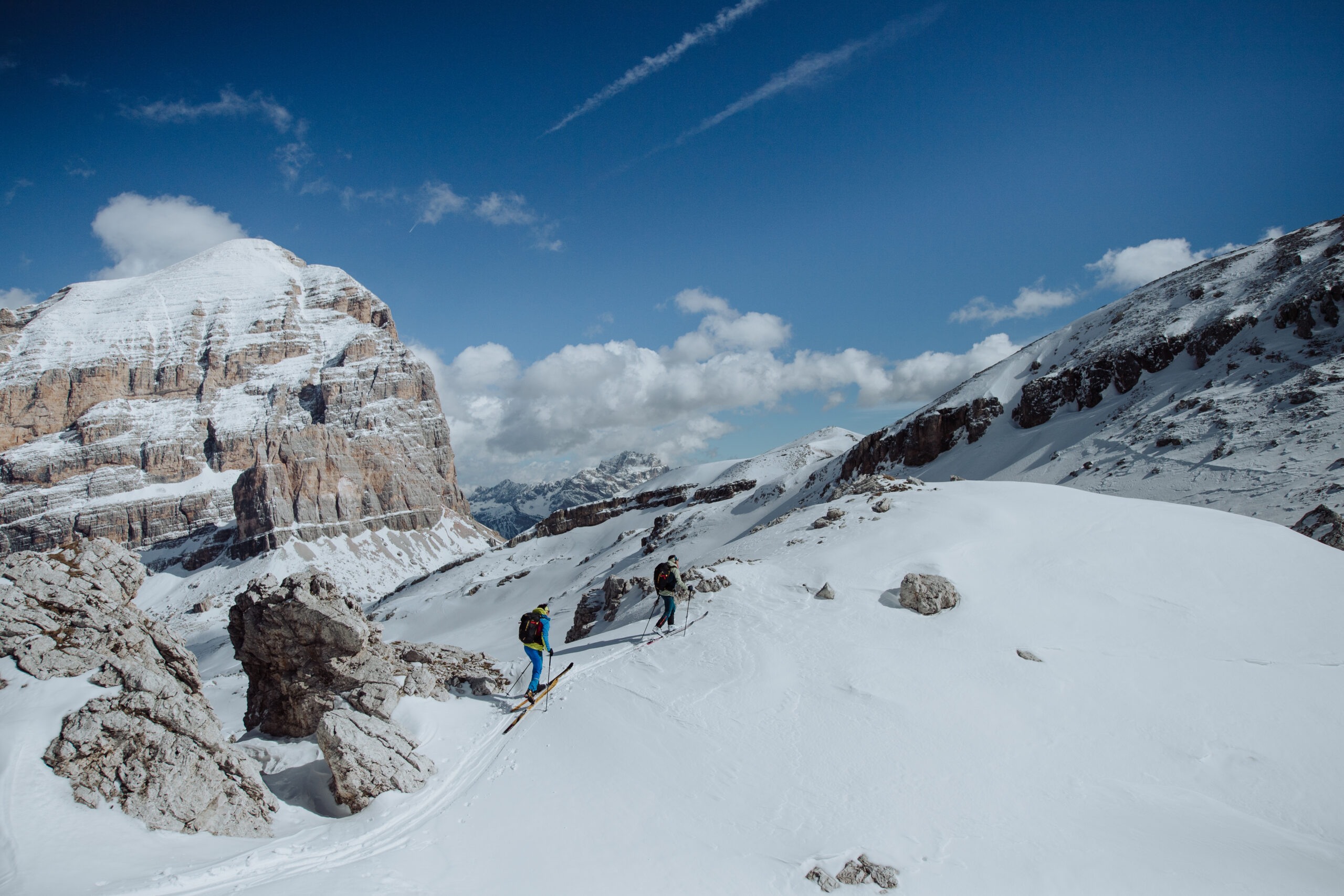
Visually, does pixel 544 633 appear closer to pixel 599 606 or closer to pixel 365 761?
pixel 365 761

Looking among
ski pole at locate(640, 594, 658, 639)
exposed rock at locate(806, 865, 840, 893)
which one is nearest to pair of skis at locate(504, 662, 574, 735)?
ski pole at locate(640, 594, 658, 639)

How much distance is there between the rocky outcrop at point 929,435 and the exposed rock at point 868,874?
5380 cm

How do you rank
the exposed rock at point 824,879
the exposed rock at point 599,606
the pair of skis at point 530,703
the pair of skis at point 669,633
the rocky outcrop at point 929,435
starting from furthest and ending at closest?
the rocky outcrop at point 929,435 < the exposed rock at point 599,606 < the pair of skis at point 669,633 < the pair of skis at point 530,703 < the exposed rock at point 824,879

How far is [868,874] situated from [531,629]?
6588 mm

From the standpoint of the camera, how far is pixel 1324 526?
19.5 metres

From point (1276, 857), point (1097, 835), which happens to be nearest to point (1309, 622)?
point (1276, 857)

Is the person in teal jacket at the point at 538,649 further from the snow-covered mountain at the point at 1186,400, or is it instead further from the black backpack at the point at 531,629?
the snow-covered mountain at the point at 1186,400

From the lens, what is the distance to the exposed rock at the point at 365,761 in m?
7.52

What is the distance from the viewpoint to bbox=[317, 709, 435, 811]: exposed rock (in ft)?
24.7

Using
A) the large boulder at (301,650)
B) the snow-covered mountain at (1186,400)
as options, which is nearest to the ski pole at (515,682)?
the large boulder at (301,650)

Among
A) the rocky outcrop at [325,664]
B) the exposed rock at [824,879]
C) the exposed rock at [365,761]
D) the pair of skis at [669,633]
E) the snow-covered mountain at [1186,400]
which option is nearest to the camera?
the exposed rock at [824,879]

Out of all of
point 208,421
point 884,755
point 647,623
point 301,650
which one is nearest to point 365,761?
point 301,650

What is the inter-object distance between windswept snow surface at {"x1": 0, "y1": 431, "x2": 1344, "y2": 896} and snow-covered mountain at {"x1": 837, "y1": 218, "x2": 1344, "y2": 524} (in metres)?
18.5

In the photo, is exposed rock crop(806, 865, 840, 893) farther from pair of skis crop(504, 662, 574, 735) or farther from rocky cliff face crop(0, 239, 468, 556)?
rocky cliff face crop(0, 239, 468, 556)
